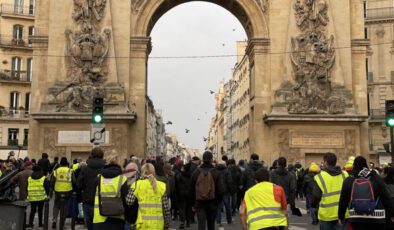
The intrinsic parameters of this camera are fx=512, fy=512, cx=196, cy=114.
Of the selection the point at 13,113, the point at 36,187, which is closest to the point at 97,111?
the point at 36,187

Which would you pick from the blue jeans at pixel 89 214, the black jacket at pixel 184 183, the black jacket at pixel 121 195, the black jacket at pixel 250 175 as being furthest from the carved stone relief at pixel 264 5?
the black jacket at pixel 121 195

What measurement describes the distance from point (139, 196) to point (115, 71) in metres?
21.1

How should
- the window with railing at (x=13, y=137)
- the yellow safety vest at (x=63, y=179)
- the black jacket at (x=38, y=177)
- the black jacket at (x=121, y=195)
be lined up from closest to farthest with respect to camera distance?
1. the black jacket at (x=121, y=195)
2. the black jacket at (x=38, y=177)
3. the yellow safety vest at (x=63, y=179)
4. the window with railing at (x=13, y=137)

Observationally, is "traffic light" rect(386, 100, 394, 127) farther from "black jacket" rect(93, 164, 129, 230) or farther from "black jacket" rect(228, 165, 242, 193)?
"black jacket" rect(93, 164, 129, 230)

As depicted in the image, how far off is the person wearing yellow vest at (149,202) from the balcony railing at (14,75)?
41.3m

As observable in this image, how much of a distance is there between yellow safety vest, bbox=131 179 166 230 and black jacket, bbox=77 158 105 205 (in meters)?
3.20

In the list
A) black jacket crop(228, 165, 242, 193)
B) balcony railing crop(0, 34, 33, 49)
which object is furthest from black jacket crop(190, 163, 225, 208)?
balcony railing crop(0, 34, 33, 49)

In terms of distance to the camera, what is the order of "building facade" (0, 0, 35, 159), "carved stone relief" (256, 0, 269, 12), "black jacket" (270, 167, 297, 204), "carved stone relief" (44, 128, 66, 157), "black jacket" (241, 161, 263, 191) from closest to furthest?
"black jacket" (270, 167, 297, 204) < "black jacket" (241, 161, 263, 191) < "carved stone relief" (44, 128, 66, 157) < "carved stone relief" (256, 0, 269, 12) < "building facade" (0, 0, 35, 159)

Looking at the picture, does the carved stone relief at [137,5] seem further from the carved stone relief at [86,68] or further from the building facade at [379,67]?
the building facade at [379,67]

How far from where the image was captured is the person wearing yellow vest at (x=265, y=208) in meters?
7.32

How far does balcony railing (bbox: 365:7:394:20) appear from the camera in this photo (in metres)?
45.5

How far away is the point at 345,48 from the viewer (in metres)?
29.2

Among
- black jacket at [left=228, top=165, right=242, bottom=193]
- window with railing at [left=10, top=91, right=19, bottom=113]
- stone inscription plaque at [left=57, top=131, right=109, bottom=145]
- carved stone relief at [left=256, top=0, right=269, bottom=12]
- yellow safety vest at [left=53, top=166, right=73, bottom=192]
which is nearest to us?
yellow safety vest at [left=53, top=166, right=73, bottom=192]

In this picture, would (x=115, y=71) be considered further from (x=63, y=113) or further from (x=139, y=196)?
(x=139, y=196)
